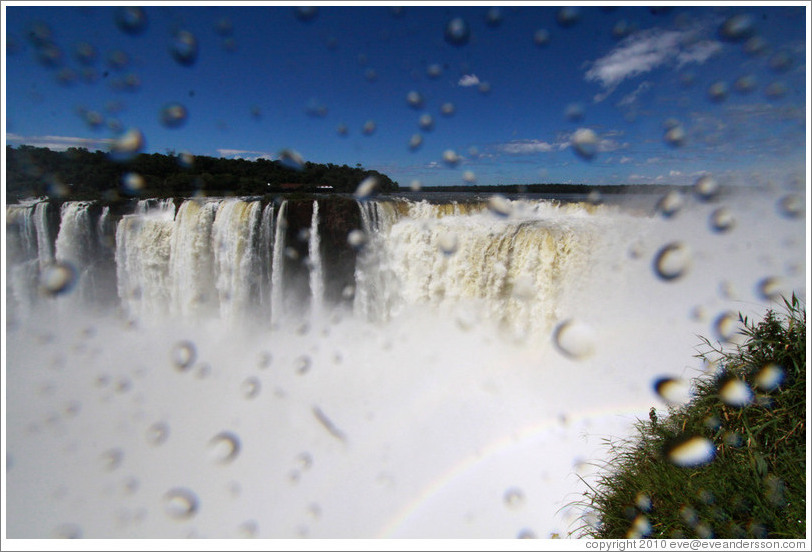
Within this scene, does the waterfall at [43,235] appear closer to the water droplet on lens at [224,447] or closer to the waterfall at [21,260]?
the waterfall at [21,260]

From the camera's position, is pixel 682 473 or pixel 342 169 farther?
pixel 342 169

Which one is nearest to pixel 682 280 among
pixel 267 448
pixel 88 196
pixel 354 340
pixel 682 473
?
pixel 682 473

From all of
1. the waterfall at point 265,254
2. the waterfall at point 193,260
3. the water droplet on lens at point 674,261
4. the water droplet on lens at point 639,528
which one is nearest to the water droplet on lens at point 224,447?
the waterfall at point 265,254

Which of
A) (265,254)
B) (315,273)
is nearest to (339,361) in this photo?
(315,273)

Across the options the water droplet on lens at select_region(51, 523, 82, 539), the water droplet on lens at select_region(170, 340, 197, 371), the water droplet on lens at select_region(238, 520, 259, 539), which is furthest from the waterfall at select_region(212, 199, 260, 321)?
the water droplet on lens at select_region(238, 520, 259, 539)

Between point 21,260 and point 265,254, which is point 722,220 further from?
point 21,260

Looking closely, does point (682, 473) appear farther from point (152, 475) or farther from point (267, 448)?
point (152, 475)

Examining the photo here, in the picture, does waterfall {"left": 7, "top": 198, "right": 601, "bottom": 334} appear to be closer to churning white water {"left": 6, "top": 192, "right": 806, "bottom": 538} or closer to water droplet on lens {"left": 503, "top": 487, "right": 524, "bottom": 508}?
churning white water {"left": 6, "top": 192, "right": 806, "bottom": 538}
